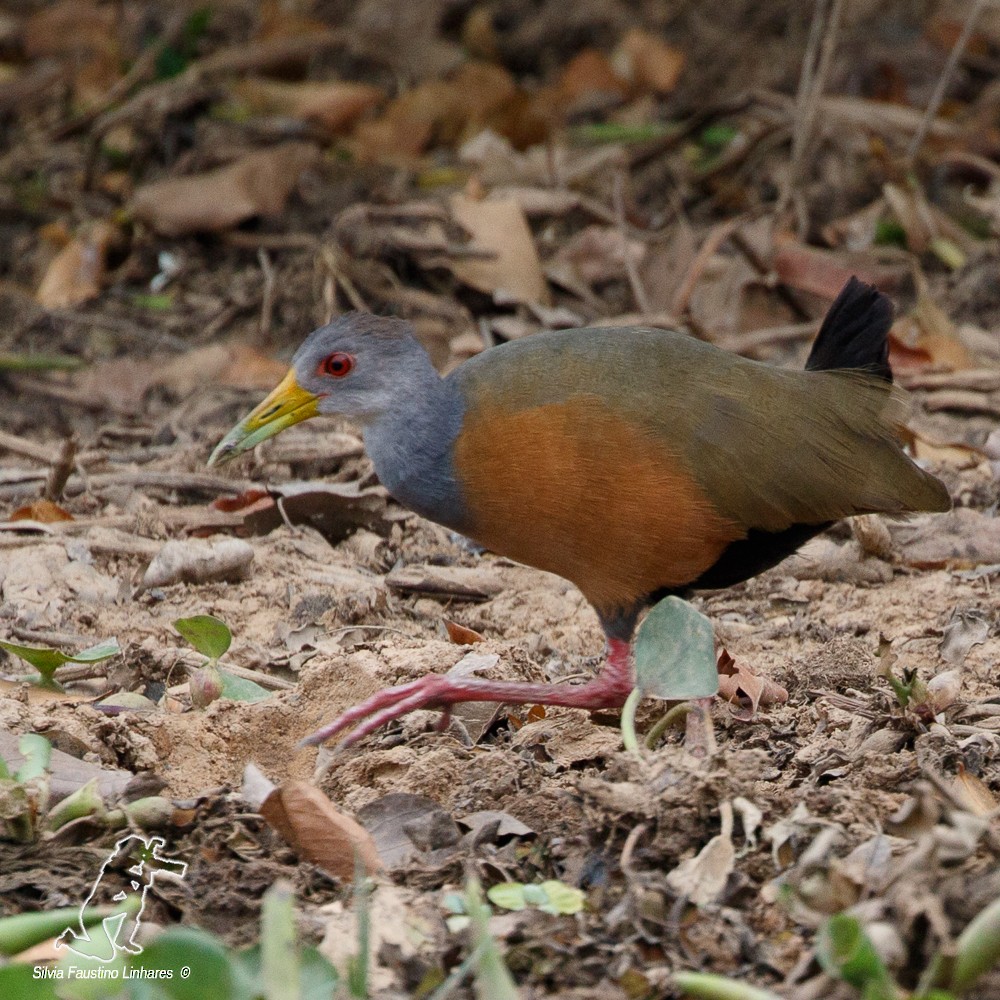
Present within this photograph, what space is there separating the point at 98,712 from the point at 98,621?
907 mm

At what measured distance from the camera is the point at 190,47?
988 cm

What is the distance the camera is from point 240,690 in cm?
396

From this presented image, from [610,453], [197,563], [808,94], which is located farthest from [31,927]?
[808,94]

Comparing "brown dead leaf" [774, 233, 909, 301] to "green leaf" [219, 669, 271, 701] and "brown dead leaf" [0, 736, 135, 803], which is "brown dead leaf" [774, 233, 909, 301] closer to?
"green leaf" [219, 669, 271, 701]

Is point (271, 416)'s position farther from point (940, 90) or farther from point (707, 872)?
point (940, 90)

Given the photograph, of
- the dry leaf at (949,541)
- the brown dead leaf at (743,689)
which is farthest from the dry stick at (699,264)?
the brown dead leaf at (743,689)

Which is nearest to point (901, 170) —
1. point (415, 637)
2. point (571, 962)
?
point (415, 637)

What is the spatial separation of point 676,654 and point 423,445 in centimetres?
124

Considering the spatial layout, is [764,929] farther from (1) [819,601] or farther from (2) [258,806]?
(1) [819,601]

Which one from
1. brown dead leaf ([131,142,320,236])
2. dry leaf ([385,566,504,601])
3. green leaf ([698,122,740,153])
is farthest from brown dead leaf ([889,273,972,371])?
brown dead leaf ([131,142,320,236])

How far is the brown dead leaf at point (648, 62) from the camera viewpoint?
10.1 metres

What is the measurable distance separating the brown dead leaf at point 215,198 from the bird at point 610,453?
3604 millimetres

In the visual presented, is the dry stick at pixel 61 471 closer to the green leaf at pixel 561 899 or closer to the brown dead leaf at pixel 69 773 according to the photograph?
the brown dead leaf at pixel 69 773

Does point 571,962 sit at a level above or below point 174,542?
above
